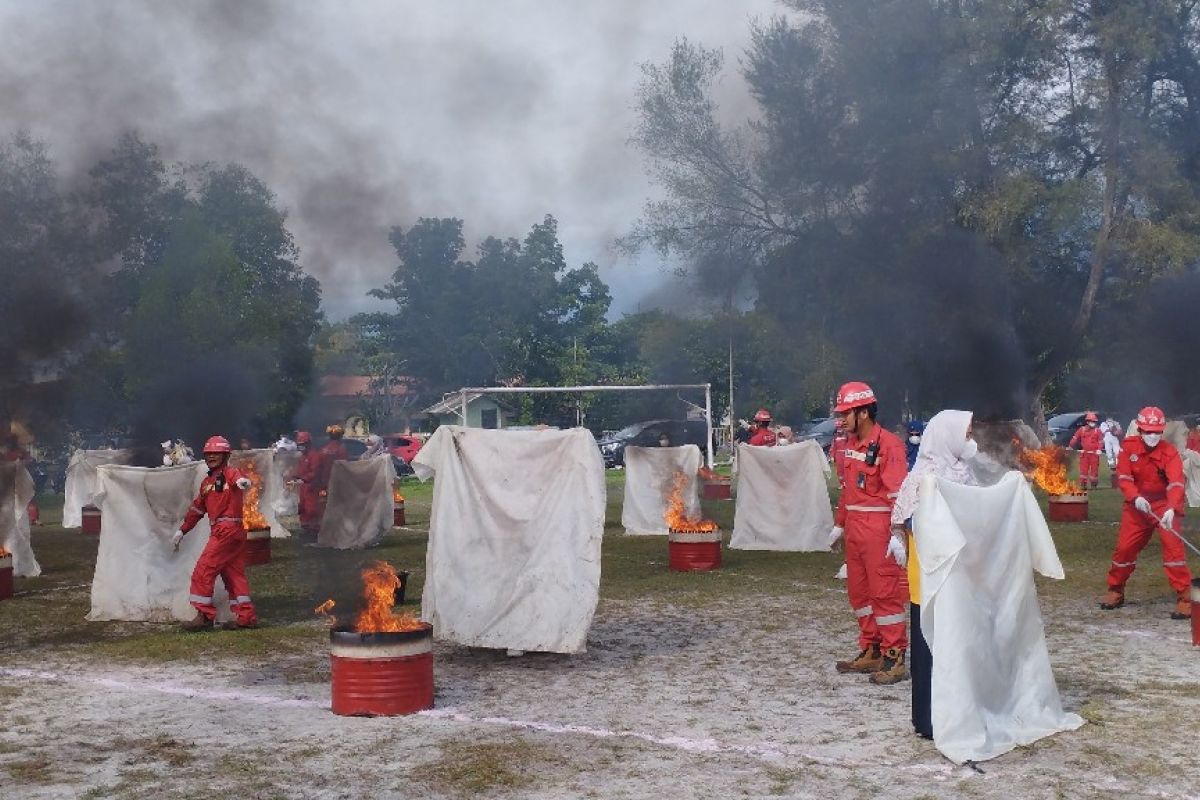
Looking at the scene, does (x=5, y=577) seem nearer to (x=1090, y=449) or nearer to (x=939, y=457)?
(x=939, y=457)

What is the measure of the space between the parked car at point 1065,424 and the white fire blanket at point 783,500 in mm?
24289

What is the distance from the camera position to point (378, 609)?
24.4 ft

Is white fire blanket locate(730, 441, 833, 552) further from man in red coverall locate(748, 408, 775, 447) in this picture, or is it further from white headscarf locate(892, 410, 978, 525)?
white headscarf locate(892, 410, 978, 525)

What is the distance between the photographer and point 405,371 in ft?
60.5

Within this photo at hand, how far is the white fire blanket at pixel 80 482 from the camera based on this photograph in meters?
22.3

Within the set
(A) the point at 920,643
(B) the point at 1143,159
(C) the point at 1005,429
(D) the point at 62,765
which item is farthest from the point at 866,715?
(B) the point at 1143,159

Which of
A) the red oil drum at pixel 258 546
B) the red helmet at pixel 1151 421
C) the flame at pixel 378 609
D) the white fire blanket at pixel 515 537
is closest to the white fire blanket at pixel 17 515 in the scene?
the red oil drum at pixel 258 546

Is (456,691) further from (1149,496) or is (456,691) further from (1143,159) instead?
(1143,159)

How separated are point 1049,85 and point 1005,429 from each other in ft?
28.2

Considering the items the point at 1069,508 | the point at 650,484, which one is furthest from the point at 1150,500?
the point at 650,484

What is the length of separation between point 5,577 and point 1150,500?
11330 millimetres

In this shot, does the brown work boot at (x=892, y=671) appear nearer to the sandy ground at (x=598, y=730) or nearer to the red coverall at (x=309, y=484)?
the sandy ground at (x=598, y=730)

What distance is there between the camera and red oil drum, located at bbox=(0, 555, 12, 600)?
12.9 meters

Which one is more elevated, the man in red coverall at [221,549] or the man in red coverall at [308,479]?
the man in red coverall at [308,479]
